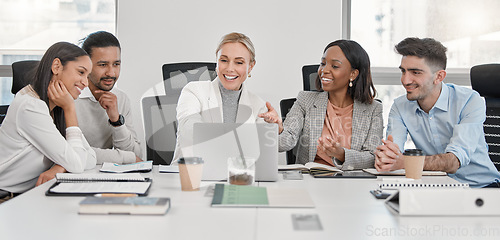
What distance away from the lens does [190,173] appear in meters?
1.52

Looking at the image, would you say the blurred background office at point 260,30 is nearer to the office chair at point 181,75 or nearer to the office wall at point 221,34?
the office wall at point 221,34

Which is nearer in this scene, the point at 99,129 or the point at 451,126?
the point at 451,126

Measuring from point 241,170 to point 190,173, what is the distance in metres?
0.17

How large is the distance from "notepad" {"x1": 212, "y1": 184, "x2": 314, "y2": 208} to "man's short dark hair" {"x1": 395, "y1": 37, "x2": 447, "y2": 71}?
4.22 ft

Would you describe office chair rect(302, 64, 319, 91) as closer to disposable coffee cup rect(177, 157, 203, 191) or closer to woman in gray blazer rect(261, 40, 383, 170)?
woman in gray blazer rect(261, 40, 383, 170)

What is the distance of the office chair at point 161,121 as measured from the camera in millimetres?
2895

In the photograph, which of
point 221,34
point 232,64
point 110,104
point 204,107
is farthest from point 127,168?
point 221,34

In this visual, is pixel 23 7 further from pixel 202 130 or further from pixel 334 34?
pixel 202 130

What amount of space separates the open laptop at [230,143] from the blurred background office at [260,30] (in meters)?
2.33

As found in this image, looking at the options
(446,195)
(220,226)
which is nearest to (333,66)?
(446,195)

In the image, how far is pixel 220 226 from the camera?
3.75ft

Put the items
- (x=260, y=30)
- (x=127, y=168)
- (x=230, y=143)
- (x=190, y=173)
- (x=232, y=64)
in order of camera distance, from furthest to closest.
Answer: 1. (x=260, y=30)
2. (x=232, y=64)
3. (x=127, y=168)
4. (x=230, y=143)
5. (x=190, y=173)

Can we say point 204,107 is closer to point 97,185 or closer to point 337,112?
point 337,112

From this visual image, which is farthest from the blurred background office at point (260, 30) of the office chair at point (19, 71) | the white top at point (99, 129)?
the white top at point (99, 129)
